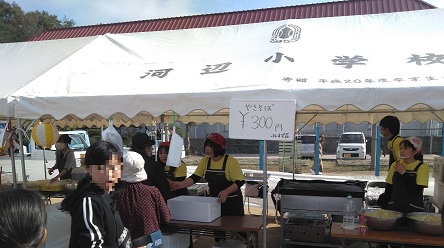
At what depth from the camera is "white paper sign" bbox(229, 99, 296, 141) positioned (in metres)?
2.88

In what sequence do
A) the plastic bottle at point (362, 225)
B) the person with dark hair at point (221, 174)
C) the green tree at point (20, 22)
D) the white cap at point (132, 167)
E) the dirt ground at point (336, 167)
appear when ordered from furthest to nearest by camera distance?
the green tree at point (20, 22)
the dirt ground at point (336, 167)
the person with dark hair at point (221, 174)
the plastic bottle at point (362, 225)
the white cap at point (132, 167)

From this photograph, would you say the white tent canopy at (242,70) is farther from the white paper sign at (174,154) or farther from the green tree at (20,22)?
the green tree at (20,22)

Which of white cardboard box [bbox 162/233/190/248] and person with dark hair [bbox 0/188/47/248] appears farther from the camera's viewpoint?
white cardboard box [bbox 162/233/190/248]

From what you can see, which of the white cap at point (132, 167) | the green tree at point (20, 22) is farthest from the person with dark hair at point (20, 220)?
the green tree at point (20, 22)

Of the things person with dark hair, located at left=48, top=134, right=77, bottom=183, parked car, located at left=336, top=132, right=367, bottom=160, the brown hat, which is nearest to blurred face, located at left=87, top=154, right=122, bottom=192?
the brown hat

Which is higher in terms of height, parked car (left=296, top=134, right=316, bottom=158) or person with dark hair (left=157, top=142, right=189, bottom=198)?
person with dark hair (left=157, top=142, right=189, bottom=198)

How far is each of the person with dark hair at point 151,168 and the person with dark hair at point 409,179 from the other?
2231 mm

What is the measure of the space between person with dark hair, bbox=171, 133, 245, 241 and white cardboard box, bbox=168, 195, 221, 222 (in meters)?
0.20

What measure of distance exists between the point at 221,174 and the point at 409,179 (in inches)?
72.6

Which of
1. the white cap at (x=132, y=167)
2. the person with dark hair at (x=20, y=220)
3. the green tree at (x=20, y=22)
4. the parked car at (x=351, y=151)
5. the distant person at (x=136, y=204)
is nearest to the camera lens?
the person with dark hair at (x=20, y=220)

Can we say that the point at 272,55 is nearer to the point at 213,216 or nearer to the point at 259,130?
the point at 259,130

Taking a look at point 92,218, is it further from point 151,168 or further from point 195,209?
point 195,209

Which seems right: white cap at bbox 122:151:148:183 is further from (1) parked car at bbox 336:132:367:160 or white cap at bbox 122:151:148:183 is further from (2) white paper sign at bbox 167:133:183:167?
(1) parked car at bbox 336:132:367:160

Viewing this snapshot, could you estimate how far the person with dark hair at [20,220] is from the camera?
89cm
